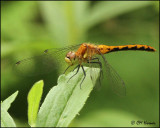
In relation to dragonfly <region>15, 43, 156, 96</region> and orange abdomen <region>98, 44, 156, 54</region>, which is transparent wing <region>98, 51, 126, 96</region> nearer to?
dragonfly <region>15, 43, 156, 96</region>

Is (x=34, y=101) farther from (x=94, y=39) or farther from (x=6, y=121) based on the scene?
(x=94, y=39)

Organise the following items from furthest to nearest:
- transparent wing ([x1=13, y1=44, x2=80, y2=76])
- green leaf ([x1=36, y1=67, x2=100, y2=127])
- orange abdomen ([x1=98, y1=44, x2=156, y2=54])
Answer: orange abdomen ([x1=98, y1=44, x2=156, y2=54]) → transparent wing ([x1=13, y1=44, x2=80, y2=76]) → green leaf ([x1=36, y1=67, x2=100, y2=127])

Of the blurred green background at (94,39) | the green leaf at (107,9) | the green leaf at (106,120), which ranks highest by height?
the green leaf at (107,9)

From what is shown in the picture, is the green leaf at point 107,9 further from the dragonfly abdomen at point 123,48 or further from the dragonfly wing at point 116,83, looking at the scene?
the dragonfly wing at point 116,83

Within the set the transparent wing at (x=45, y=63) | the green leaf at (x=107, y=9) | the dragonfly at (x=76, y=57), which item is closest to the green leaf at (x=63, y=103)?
the dragonfly at (x=76, y=57)

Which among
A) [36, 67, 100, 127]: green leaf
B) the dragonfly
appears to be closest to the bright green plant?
[36, 67, 100, 127]: green leaf

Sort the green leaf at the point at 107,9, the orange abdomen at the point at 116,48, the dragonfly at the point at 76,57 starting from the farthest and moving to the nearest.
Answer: the green leaf at the point at 107,9
the orange abdomen at the point at 116,48
the dragonfly at the point at 76,57
